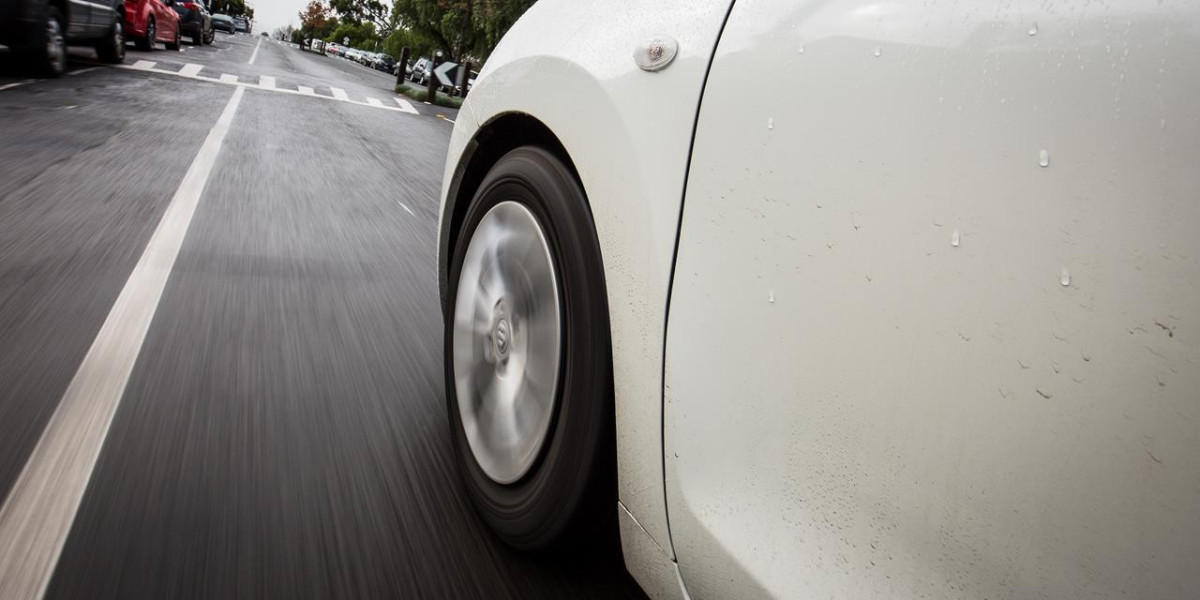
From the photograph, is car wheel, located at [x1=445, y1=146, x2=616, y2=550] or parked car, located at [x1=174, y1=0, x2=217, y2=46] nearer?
car wheel, located at [x1=445, y1=146, x2=616, y2=550]

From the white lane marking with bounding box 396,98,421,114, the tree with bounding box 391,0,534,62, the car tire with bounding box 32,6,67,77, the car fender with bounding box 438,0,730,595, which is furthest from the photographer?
the tree with bounding box 391,0,534,62

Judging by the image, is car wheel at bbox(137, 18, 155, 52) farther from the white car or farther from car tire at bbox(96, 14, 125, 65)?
the white car

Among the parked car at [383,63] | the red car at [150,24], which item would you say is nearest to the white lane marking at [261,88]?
the red car at [150,24]

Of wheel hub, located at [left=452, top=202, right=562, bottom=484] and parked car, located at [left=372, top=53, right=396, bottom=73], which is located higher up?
wheel hub, located at [left=452, top=202, right=562, bottom=484]

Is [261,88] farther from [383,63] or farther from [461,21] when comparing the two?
[383,63]

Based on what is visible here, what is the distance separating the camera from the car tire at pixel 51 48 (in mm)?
10562

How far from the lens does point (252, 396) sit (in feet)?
8.57

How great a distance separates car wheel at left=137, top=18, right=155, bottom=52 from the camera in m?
19.7

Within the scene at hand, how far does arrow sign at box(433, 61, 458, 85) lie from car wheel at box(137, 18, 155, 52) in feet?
21.3

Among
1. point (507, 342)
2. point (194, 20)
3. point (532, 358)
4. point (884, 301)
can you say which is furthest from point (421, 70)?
point (884, 301)

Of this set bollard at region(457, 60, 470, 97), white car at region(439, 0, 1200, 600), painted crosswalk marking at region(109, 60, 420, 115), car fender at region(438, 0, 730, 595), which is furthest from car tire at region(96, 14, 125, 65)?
white car at region(439, 0, 1200, 600)

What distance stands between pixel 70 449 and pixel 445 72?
20481 mm

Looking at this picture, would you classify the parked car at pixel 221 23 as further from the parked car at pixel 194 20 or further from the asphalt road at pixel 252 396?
the asphalt road at pixel 252 396

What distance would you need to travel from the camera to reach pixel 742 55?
1.33 m
